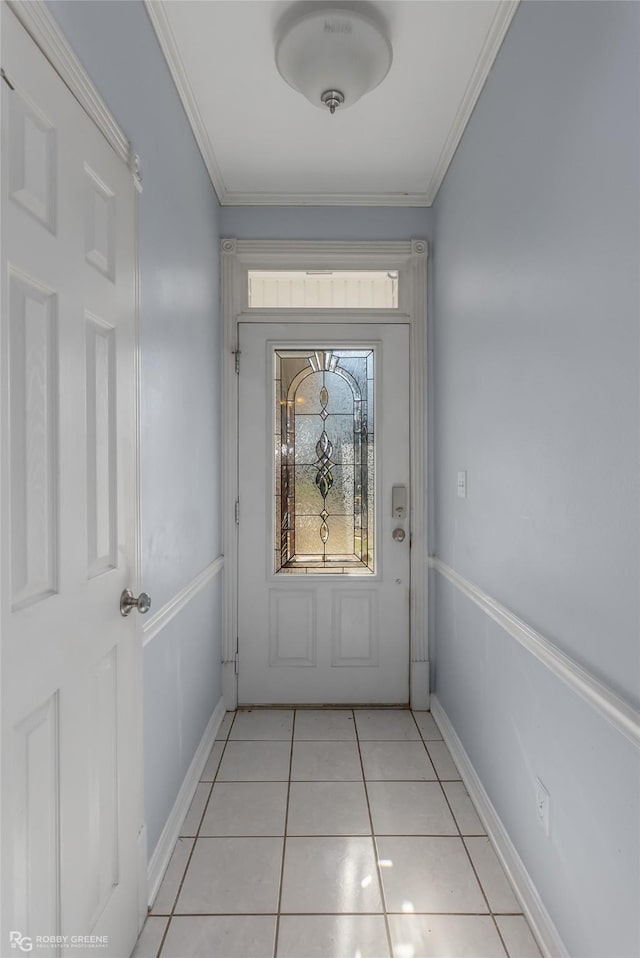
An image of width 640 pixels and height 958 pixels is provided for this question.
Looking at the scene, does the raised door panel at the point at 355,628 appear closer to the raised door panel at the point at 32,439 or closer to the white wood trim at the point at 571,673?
the white wood trim at the point at 571,673

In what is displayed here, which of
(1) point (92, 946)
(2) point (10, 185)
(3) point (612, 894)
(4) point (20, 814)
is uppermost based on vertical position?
(2) point (10, 185)

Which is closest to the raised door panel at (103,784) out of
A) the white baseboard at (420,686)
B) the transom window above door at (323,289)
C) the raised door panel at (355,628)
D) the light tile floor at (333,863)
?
the light tile floor at (333,863)

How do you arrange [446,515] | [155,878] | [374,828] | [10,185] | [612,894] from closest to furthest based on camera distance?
1. [10,185]
2. [612,894]
3. [155,878]
4. [374,828]
5. [446,515]

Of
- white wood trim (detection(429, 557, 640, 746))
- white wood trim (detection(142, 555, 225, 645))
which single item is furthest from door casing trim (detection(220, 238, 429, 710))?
white wood trim (detection(429, 557, 640, 746))

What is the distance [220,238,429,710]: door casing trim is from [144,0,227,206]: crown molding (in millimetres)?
364

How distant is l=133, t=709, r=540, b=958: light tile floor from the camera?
1.45 m

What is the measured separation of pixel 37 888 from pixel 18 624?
480 mm

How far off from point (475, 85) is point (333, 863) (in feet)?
8.82

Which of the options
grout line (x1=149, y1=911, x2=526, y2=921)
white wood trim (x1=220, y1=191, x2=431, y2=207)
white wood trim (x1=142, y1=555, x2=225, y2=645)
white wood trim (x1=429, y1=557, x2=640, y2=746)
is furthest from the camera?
white wood trim (x1=220, y1=191, x2=431, y2=207)

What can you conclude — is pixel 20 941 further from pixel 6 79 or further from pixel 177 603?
pixel 6 79

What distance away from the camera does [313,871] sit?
5.54ft

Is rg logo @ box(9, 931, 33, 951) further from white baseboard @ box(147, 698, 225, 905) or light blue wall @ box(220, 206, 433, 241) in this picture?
light blue wall @ box(220, 206, 433, 241)

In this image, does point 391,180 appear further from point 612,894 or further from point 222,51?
point 612,894

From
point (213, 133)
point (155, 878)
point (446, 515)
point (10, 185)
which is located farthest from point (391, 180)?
point (155, 878)
